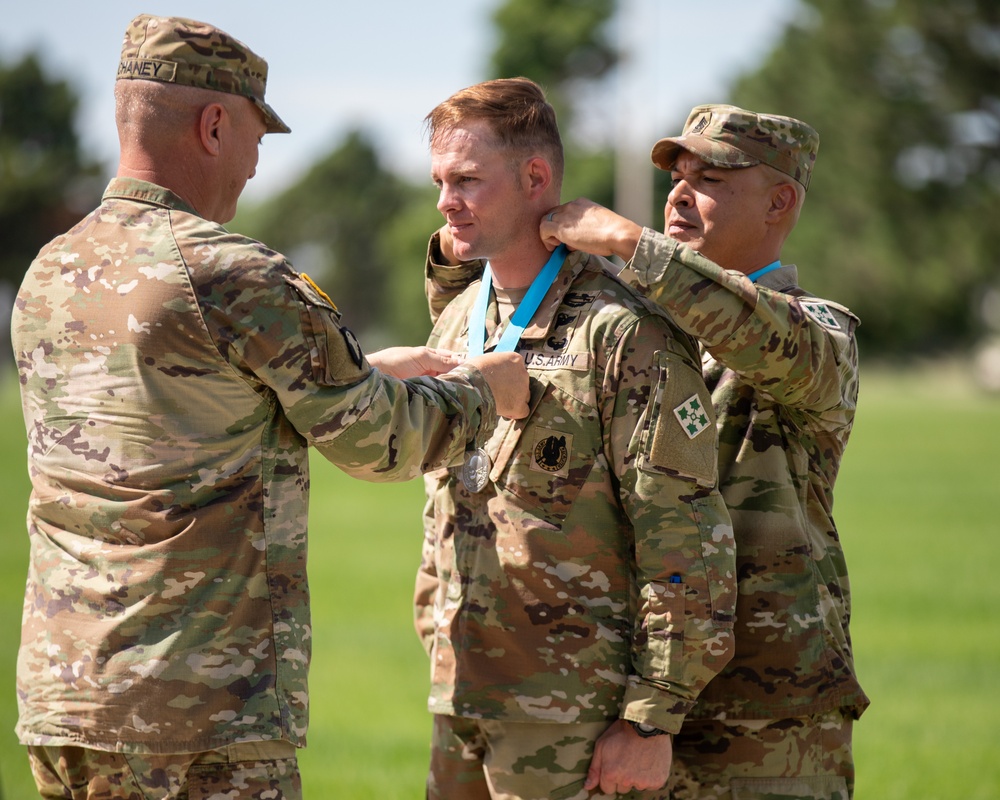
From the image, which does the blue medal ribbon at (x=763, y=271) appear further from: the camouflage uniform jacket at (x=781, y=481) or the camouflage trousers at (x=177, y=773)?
the camouflage trousers at (x=177, y=773)

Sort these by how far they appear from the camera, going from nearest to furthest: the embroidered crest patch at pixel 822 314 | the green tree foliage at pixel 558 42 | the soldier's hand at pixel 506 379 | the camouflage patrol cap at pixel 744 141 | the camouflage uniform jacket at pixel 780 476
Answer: the camouflage uniform jacket at pixel 780 476, the soldier's hand at pixel 506 379, the embroidered crest patch at pixel 822 314, the camouflage patrol cap at pixel 744 141, the green tree foliage at pixel 558 42

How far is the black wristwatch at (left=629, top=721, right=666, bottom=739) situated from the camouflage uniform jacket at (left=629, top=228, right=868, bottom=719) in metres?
0.35

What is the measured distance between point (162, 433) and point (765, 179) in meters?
2.24

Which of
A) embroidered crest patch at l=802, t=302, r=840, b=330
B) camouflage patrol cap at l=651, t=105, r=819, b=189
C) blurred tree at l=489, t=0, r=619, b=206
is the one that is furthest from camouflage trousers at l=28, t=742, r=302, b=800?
blurred tree at l=489, t=0, r=619, b=206

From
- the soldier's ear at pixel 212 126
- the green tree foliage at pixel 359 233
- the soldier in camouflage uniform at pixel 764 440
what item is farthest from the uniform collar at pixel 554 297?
the green tree foliage at pixel 359 233

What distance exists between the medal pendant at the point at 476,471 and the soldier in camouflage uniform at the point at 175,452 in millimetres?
513

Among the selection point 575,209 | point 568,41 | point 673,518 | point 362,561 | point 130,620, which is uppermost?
point 568,41

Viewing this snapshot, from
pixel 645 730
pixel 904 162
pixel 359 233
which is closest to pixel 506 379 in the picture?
pixel 645 730

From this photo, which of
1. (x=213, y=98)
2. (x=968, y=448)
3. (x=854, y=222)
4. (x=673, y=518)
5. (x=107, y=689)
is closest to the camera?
(x=107, y=689)

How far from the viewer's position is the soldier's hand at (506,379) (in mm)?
3908

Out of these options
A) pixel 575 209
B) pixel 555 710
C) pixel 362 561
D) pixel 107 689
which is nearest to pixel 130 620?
pixel 107 689

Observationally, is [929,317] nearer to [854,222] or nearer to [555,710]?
[854,222]

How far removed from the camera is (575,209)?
4078mm

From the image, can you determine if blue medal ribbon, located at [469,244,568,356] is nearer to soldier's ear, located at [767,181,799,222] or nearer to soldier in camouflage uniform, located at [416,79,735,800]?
soldier in camouflage uniform, located at [416,79,735,800]
